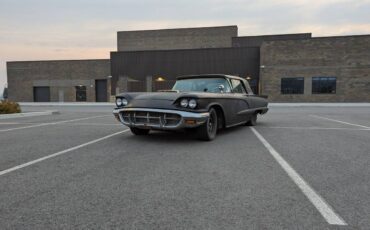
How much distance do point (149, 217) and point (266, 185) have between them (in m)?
1.50

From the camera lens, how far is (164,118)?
5656 millimetres

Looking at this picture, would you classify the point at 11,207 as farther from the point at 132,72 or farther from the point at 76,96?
the point at 76,96

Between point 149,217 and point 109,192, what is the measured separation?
0.77m

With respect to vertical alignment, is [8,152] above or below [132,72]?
below

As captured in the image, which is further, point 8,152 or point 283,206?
point 8,152

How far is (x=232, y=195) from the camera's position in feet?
9.97

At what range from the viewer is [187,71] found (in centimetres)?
3169

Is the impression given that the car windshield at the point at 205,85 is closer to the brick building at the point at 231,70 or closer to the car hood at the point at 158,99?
the car hood at the point at 158,99

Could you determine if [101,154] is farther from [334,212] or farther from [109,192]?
[334,212]

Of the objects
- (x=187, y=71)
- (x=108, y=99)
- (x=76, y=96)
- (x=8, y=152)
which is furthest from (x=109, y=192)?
(x=76, y=96)

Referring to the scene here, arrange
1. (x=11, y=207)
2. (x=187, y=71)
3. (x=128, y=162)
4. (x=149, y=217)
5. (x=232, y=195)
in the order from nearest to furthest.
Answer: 1. (x=149, y=217)
2. (x=11, y=207)
3. (x=232, y=195)
4. (x=128, y=162)
5. (x=187, y=71)

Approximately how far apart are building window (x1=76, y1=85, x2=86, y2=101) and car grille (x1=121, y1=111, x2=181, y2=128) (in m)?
34.9

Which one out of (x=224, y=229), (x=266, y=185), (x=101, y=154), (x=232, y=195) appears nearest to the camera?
(x=224, y=229)

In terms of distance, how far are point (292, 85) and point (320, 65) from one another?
3.15 m
